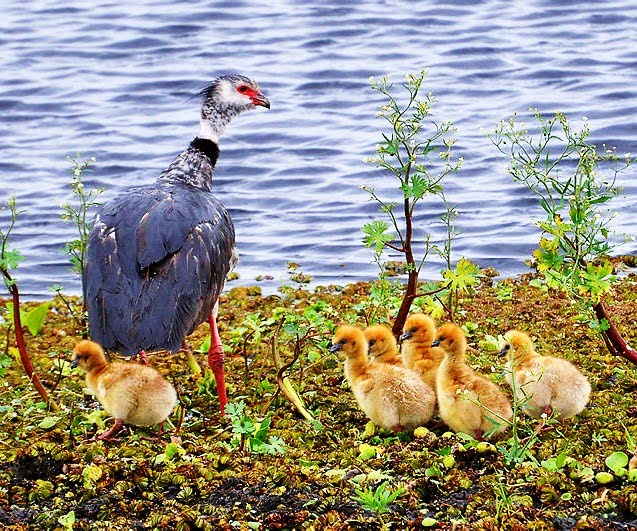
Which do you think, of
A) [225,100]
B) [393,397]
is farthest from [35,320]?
[393,397]

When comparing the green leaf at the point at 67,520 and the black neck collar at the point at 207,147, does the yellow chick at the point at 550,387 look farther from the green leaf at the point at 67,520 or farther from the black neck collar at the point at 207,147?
Result: the black neck collar at the point at 207,147

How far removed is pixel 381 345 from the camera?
6.19 m

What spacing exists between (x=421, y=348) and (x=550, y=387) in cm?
94

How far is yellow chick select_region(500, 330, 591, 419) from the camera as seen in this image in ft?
18.2

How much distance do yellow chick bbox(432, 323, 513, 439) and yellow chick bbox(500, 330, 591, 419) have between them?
12 centimetres

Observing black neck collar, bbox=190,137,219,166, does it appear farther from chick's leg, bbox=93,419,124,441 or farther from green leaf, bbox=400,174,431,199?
chick's leg, bbox=93,419,124,441

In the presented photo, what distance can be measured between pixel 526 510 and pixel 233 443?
1.49m

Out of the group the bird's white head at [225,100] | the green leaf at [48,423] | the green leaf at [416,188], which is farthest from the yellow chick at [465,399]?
the bird's white head at [225,100]

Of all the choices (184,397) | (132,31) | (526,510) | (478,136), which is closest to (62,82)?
(132,31)

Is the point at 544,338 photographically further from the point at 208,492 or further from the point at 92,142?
the point at 92,142

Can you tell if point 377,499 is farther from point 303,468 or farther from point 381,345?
point 381,345

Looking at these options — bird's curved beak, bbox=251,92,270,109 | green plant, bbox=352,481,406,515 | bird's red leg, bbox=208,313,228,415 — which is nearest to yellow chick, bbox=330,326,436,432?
green plant, bbox=352,481,406,515

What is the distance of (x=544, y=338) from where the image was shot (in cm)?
734

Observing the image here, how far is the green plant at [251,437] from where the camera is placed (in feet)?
18.1
